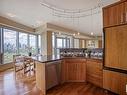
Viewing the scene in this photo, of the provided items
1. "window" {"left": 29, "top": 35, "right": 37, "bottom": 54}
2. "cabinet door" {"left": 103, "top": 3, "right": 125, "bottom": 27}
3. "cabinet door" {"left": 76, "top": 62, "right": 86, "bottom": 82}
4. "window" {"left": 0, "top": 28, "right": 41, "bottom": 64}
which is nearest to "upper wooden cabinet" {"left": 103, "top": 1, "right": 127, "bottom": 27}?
"cabinet door" {"left": 103, "top": 3, "right": 125, "bottom": 27}

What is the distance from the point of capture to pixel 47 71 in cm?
364

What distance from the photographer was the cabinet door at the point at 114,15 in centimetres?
302

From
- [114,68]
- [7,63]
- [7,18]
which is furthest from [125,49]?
[7,63]

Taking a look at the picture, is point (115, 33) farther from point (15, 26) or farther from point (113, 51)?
point (15, 26)

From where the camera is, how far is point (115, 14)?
3.17 metres

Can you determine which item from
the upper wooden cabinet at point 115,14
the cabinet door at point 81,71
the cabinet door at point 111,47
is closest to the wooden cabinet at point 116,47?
the cabinet door at point 111,47

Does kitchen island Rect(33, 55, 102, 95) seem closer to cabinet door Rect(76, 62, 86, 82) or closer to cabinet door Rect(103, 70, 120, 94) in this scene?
cabinet door Rect(76, 62, 86, 82)

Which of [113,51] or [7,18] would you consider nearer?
[113,51]

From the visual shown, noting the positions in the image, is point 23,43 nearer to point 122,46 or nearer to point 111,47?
point 111,47

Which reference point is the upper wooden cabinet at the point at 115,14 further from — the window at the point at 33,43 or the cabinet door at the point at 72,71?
the window at the point at 33,43

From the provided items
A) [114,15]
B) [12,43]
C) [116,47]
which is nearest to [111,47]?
[116,47]

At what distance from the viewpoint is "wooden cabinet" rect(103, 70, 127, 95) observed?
2975mm

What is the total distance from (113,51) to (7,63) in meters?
6.13

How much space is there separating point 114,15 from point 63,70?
7.77 ft
